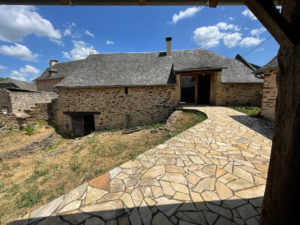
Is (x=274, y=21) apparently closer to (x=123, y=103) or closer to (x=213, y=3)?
(x=213, y=3)

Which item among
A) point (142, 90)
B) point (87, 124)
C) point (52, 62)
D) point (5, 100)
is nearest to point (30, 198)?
point (142, 90)

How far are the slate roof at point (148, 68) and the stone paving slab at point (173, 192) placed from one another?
20.8ft

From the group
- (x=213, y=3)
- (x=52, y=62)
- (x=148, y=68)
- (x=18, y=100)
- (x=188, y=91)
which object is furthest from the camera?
(x=52, y=62)

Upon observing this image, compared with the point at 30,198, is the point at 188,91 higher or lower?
higher

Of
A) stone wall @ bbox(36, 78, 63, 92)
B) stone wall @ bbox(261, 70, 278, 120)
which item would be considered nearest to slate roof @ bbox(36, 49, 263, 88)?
stone wall @ bbox(261, 70, 278, 120)

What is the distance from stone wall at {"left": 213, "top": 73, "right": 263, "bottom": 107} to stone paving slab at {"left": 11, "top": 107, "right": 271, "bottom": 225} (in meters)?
6.30

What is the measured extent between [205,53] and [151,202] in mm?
12048

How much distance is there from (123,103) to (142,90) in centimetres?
170

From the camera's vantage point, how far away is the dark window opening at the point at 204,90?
10362 mm

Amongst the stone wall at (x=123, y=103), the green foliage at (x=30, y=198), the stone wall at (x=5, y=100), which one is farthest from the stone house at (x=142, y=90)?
the green foliage at (x=30, y=198)

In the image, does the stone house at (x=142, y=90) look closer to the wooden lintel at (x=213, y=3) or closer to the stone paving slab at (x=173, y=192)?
the stone paving slab at (x=173, y=192)

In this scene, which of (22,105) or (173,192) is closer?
(173,192)

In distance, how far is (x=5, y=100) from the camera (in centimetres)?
1112

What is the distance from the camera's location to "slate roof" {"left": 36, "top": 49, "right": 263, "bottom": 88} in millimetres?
8742
